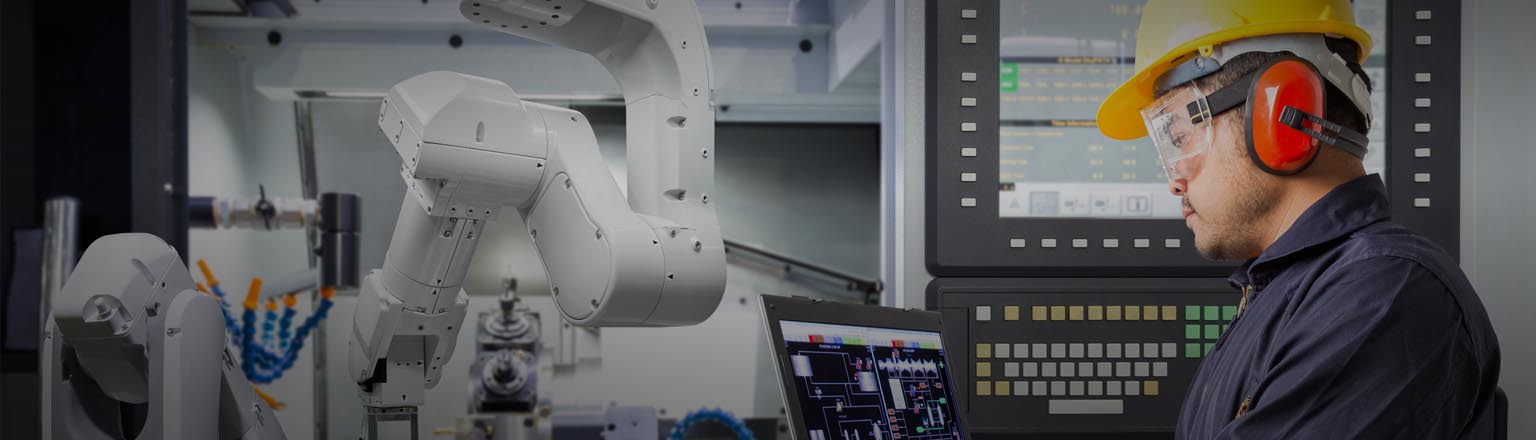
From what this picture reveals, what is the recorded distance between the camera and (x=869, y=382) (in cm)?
173

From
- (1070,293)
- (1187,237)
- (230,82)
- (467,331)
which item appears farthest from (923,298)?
(230,82)

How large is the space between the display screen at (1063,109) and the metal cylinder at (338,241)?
188 cm

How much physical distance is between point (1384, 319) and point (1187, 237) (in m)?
1.37

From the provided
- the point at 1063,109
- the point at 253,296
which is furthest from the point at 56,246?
the point at 1063,109

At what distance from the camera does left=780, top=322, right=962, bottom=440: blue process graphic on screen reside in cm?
162

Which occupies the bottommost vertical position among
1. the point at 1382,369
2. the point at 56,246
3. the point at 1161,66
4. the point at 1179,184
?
the point at 1382,369

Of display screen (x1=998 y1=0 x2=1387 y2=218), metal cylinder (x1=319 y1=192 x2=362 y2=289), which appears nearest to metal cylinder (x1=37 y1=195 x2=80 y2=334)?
metal cylinder (x1=319 y1=192 x2=362 y2=289)

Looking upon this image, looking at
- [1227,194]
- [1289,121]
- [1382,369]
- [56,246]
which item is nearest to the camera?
[1382,369]

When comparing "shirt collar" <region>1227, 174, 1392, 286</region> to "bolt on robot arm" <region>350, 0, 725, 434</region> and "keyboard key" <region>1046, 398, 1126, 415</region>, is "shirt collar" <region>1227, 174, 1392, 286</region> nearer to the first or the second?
"bolt on robot arm" <region>350, 0, 725, 434</region>

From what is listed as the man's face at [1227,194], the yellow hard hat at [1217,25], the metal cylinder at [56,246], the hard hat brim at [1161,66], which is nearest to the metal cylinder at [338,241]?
the metal cylinder at [56,246]

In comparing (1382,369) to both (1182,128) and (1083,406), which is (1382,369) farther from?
(1083,406)

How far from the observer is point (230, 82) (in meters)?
3.32

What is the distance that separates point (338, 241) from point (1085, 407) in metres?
2.12

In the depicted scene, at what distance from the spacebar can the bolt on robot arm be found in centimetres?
113
